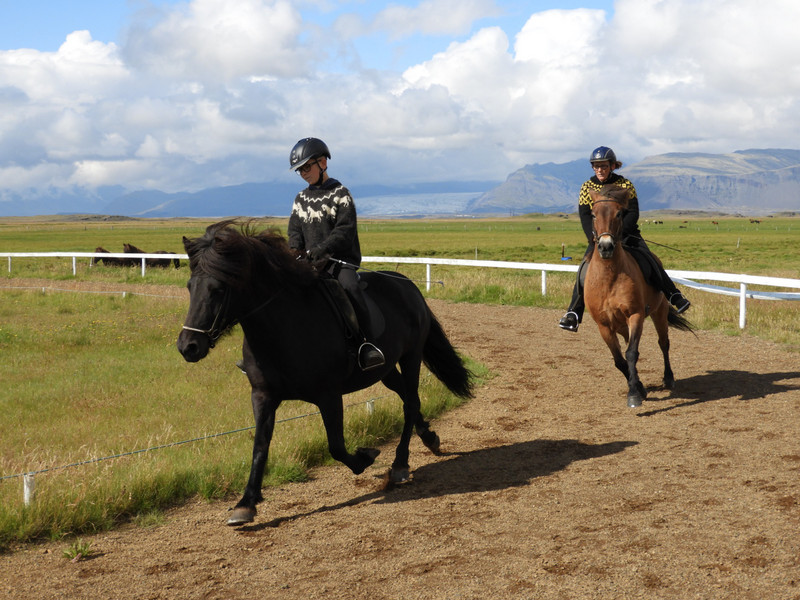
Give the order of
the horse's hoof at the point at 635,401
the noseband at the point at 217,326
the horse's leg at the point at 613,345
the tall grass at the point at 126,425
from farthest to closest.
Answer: the horse's leg at the point at 613,345 → the horse's hoof at the point at 635,401 → the tall grass at the point at 126,425 → the noseband at the point at 217,326

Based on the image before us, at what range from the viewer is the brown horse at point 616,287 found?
891 centimetres

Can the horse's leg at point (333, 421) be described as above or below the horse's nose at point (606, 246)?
below

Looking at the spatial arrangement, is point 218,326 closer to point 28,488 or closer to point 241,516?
point 241,516

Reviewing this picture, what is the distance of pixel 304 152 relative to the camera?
652 cm

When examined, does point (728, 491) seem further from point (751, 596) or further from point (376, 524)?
point (376, 524)

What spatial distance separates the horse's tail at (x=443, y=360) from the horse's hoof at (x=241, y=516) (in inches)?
113

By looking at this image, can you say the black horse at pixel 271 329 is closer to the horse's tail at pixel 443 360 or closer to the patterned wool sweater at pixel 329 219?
the patterned wool sweater at pixel 329 219

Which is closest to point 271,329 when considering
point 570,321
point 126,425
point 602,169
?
point 126,425

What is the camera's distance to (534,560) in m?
4.70

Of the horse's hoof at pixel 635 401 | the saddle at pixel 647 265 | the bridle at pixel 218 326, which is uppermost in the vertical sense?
the saddle at pixel 647 265

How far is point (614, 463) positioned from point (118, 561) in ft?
13.7

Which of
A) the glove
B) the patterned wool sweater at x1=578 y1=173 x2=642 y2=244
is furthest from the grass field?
the patterned wool sweater at x1=578 y1=173 x2=642 y2=244

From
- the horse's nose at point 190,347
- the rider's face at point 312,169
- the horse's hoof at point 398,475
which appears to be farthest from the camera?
the horse's hoof at point 398,475

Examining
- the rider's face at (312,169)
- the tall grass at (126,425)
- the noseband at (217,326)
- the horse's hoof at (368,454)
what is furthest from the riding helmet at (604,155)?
the noseband at (217,326)
